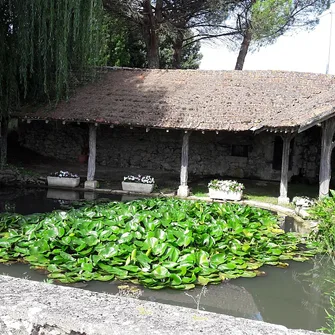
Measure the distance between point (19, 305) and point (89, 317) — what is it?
28 cm

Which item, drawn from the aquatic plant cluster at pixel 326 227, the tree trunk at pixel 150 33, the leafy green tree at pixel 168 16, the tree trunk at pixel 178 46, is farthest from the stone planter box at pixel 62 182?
the tree trunk at pixel 178 46

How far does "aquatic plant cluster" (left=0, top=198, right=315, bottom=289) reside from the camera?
5.59 m

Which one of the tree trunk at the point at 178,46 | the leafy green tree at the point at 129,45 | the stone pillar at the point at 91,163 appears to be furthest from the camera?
the tree trunk at the point at 178,46

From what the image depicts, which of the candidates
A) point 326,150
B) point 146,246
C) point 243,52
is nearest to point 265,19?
point 243,52

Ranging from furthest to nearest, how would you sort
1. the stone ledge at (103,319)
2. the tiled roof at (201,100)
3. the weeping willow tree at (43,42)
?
1. the tiled roof at (201,100)
2. the weeping willow tree at (43,42)
3. the stone ledge at (103,319)

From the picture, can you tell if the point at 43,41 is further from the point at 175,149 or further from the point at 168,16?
the point at 168,16

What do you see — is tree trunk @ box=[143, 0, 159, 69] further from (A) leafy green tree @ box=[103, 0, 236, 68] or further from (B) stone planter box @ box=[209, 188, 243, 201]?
(B) stone planter box @ box=[209, 188, 243, 201]

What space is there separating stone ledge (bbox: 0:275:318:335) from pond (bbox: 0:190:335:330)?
286 cm

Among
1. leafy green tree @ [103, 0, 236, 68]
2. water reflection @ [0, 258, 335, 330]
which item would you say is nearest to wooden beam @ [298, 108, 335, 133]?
water reflection @ [0, 258, 335, 330]

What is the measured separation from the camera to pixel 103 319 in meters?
1.52

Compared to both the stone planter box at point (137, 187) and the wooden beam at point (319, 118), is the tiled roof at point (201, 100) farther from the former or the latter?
the stone planter box at point (137, 187)

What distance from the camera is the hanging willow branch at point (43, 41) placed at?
11133 mm

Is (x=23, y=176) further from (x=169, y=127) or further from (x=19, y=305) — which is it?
(x=19, y=305)

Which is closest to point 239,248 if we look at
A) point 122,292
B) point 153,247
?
point 153,247
